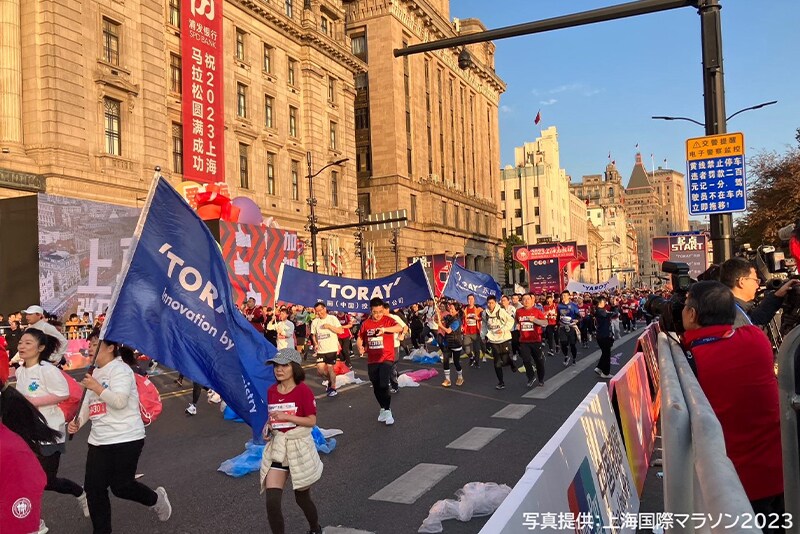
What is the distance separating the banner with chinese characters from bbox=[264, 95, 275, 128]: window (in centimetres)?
1929

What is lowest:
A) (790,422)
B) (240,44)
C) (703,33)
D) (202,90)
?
(790,422)

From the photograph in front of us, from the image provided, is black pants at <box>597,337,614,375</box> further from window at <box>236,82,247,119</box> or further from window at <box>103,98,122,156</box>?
window at <box>236,82,247,119</box>

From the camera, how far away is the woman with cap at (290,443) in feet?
16.6

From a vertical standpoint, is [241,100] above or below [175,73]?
below

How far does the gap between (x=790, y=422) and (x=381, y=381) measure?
7.46 meters

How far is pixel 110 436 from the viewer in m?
5.27

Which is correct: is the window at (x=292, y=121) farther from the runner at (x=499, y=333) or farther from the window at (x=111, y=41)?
the runner at (x=499, y=333)

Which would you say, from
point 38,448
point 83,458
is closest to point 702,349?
point 38,448

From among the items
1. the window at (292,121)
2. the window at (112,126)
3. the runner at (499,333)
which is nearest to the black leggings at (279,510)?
the runner at (499,333)

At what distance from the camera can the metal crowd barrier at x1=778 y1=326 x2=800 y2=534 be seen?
9.21ft

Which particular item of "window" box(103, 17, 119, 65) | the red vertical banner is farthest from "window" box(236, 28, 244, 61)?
"window" box(103, 17, 119, 65)

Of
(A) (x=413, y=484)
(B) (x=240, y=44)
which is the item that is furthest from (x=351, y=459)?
(B) (x=240, y=44)

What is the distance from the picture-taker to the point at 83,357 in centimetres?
1870

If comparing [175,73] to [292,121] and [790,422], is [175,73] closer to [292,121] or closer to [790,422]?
[292,121]
